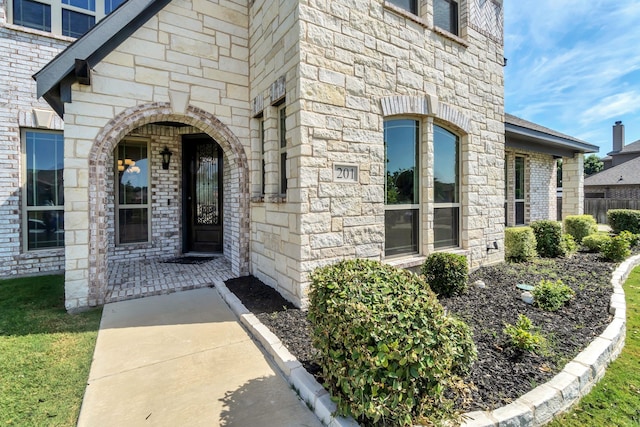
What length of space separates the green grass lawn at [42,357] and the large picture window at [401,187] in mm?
4109

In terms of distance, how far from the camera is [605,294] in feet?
14.2

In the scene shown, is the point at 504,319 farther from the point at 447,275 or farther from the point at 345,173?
the point at 345,173

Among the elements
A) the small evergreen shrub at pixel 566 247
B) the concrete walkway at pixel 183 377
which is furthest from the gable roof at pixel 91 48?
the small evergreen shrub at pixel 566 247

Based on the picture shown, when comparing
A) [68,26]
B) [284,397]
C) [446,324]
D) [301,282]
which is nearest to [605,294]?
[446,324]

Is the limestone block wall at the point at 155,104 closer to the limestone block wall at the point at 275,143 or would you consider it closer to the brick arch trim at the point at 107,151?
the brick arch trim at the point at 107,151

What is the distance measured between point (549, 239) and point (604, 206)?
50.4 feet

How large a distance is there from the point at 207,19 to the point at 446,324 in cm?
599

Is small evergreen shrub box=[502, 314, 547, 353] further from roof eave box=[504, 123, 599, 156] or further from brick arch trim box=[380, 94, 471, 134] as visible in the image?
roof eave box=[504, 123, 599, 156]

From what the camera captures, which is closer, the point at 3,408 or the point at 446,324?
the point at 446,324

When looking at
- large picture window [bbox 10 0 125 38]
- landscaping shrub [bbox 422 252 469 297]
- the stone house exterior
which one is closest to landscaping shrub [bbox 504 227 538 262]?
the stone house exterior

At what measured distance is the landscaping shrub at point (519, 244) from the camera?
6516mm

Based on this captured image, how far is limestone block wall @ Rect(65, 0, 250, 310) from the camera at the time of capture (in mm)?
4203

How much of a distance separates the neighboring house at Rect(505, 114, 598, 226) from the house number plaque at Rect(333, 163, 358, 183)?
24.1ft

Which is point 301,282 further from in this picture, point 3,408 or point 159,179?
point 159,179
